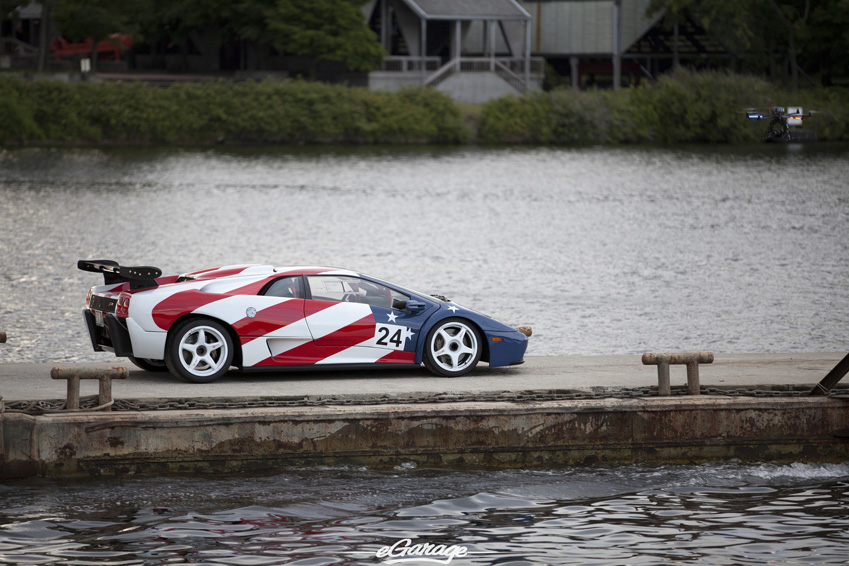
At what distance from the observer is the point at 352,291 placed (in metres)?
14.6

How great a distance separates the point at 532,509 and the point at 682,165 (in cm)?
5364

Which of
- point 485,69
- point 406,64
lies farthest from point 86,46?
point 485,69

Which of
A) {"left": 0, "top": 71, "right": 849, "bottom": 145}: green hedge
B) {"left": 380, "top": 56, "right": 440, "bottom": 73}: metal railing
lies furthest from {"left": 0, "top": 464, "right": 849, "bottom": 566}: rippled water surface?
{"left": 380, "top": 56, "right": 440, "bottom": 73}: metal railing

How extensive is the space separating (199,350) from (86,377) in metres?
1.69

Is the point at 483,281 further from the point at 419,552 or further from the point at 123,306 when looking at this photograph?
the point at 419,552

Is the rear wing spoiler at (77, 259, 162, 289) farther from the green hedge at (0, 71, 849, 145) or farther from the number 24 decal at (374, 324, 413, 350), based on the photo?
the green hedge at (0, 71, 849, 145)

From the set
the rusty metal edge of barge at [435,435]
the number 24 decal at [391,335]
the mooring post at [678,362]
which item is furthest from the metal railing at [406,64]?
the rusty metal edge of barge at [435,435]

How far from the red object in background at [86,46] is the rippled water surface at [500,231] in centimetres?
1761

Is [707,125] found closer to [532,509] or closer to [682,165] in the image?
[682,165]

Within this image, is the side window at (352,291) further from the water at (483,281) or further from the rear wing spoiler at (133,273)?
the water at (483,281)

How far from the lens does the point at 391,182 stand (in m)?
57.1

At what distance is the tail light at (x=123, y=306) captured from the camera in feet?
45.1

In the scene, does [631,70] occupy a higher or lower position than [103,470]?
higher

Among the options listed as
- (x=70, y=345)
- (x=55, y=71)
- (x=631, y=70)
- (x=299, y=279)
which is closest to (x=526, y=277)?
(x=70, y=345)
